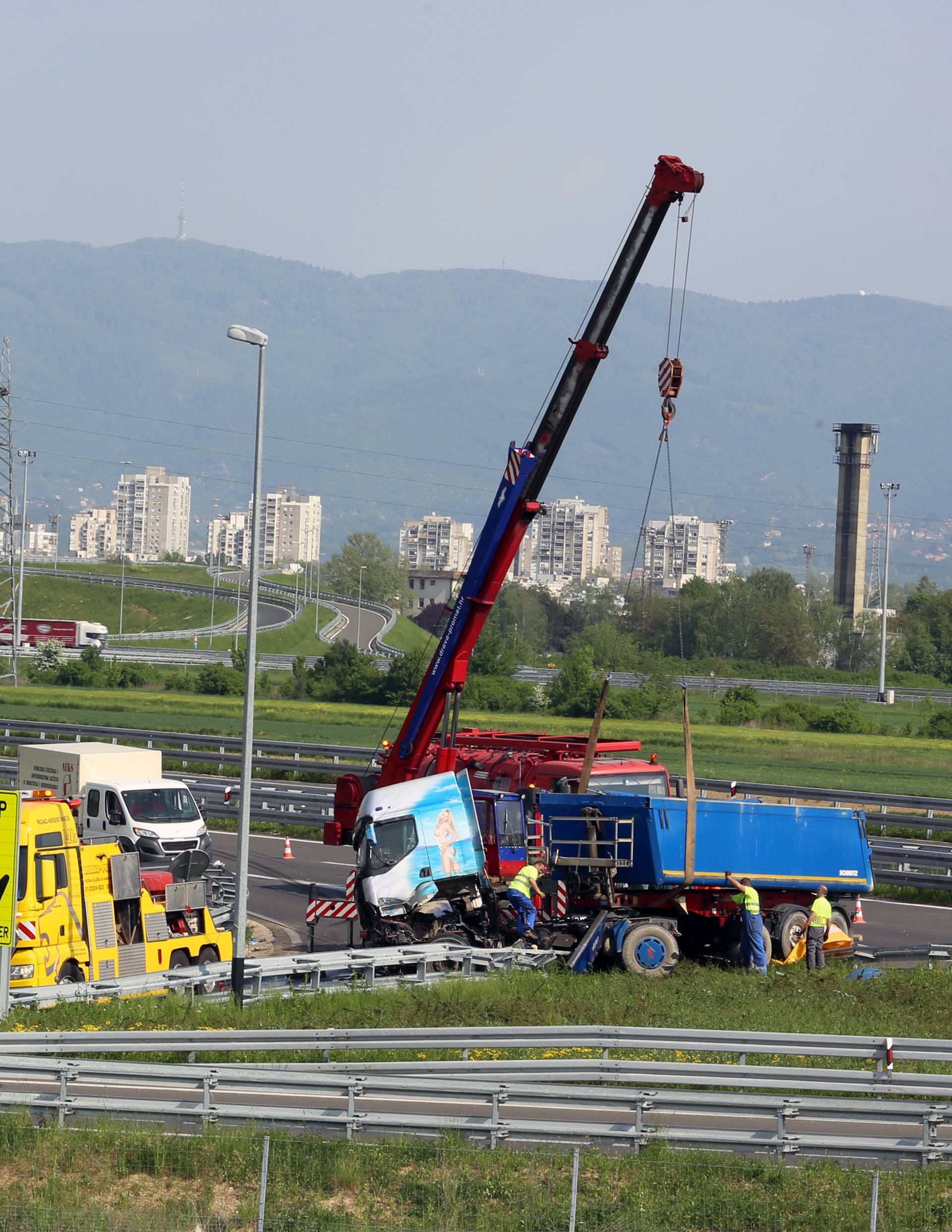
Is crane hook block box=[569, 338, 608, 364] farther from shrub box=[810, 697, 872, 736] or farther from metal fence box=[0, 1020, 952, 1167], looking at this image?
shrub box=[810, 697, 872, 736]

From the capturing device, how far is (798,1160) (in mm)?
10484

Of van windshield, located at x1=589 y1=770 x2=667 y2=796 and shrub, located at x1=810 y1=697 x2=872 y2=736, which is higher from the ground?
van windshield, located at x1=589 y1=770 x2=667 y2=796

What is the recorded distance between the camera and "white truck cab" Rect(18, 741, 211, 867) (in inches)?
1008

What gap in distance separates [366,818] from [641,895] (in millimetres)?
3902

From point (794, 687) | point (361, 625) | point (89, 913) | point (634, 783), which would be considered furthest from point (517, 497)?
point (361, 625)

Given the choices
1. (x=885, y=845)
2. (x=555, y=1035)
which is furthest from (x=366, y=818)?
(x=885, y=845)

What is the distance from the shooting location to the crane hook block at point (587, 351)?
2156 centimetres

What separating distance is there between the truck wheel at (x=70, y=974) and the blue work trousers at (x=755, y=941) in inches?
331

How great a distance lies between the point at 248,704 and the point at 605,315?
8.73m

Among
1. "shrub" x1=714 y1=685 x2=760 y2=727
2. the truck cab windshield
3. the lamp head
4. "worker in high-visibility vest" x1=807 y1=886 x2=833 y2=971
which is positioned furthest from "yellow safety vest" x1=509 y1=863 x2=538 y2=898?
"shrub" x1=714 y1=685 x2=760 y2=727

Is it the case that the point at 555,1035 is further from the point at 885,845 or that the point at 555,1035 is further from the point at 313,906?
the point at 885,845

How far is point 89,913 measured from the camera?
703 inches

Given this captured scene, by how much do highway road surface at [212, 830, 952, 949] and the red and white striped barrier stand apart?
1.25 meters

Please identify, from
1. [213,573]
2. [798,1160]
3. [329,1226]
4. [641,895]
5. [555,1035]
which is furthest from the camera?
[213,573]
